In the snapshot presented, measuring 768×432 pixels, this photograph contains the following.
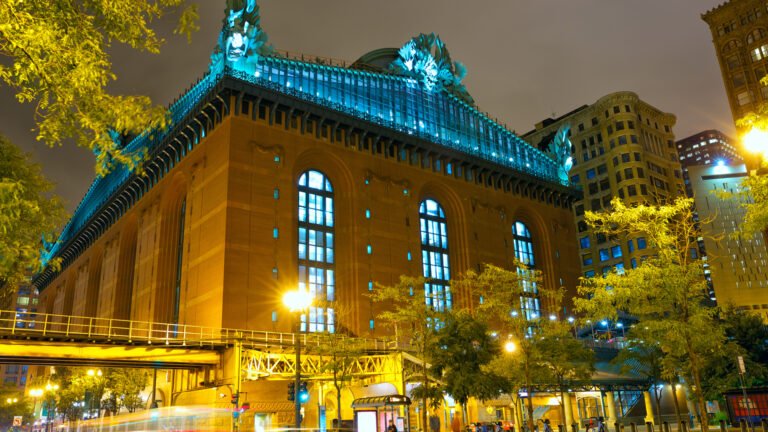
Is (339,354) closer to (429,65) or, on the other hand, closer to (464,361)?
(464,361)

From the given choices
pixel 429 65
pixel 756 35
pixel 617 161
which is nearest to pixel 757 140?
pixel 429 65

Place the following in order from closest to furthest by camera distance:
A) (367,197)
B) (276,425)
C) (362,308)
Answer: (276,425), (362,308), (367,197)

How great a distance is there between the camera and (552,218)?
8781 centimetres

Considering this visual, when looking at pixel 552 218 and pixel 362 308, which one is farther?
pixel 552 218

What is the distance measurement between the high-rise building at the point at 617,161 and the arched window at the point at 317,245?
6346cm

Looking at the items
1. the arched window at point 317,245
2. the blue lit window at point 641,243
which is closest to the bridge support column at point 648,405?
the arched window at point 317,245

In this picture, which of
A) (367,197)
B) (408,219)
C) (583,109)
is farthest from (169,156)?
(583,109)

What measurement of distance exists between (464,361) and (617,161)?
89.4m

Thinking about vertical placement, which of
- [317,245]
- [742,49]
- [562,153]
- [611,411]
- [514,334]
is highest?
[742,49]

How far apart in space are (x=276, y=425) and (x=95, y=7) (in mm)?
42623

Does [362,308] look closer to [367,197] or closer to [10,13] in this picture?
[367,197]

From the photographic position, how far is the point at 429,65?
7825cm

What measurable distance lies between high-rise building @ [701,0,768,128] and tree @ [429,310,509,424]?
6203 cm

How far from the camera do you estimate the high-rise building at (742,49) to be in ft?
264
